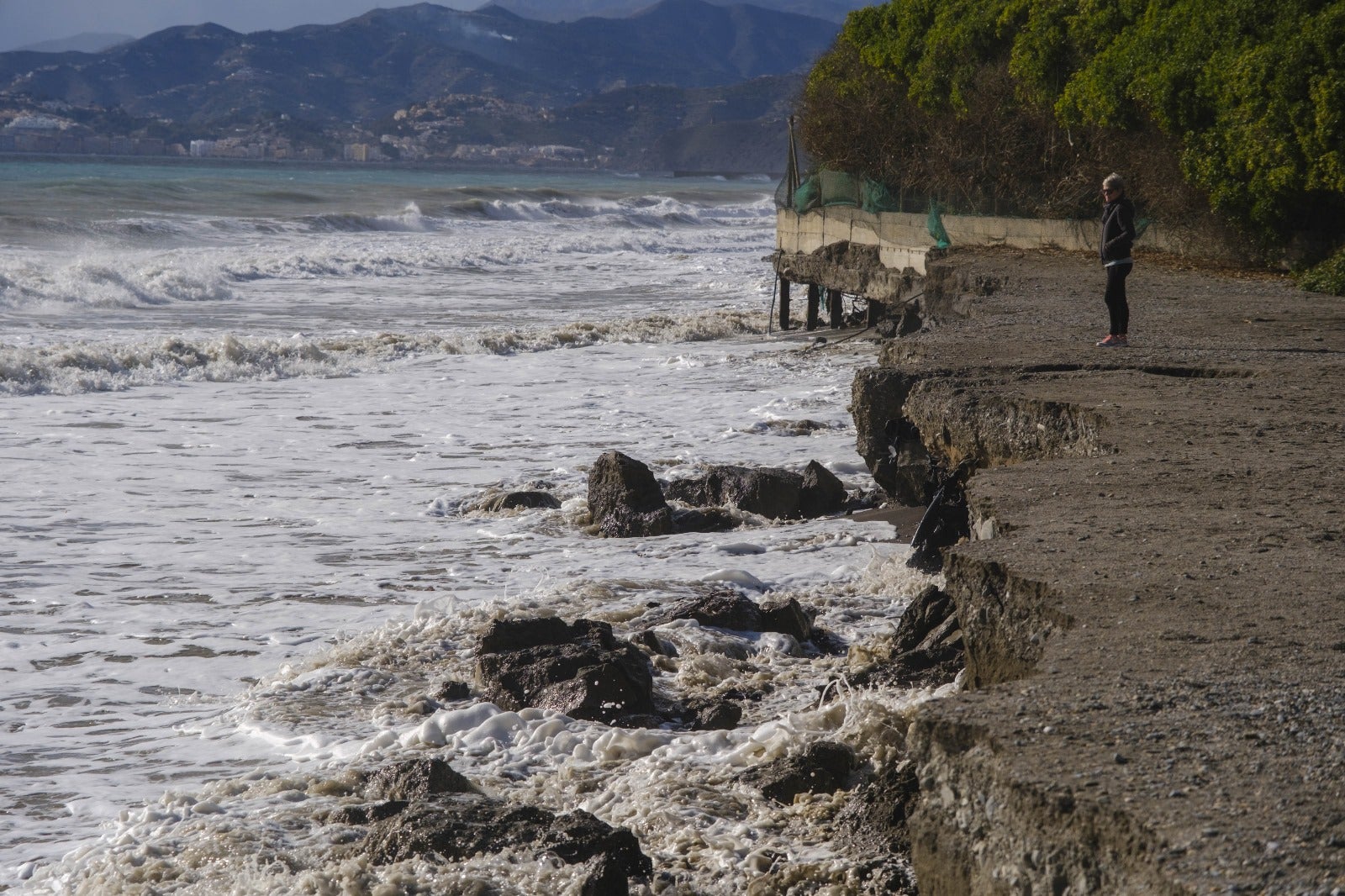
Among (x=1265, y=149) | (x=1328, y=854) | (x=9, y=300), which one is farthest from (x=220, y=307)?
(x=1328, y=854)

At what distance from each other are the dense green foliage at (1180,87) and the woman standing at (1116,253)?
4.49 metres

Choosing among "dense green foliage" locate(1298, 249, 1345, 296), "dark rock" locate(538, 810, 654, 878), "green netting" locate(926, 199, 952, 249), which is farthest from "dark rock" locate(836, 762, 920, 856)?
"green netting" locate(926, 199, 952, 249)

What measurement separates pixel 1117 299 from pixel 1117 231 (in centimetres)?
97

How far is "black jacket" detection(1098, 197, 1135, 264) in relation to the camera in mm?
9867

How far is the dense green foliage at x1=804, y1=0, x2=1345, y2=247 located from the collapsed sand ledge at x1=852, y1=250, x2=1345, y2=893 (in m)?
6.59

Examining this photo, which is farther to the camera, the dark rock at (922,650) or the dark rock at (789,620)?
the dark rock at (789,620)

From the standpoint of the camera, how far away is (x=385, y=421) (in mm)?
13844

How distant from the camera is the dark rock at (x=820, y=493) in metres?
9.89

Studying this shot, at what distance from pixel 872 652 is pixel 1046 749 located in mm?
3518

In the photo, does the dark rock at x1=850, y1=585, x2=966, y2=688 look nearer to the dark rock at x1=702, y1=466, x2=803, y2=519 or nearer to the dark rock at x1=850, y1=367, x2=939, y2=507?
the dark rock at x1=850, y1=367, x2=939, y2=507

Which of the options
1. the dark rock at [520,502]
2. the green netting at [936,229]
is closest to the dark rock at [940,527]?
the dark rock at [520,502]

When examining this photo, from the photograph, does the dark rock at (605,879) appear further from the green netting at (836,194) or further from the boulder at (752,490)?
the green netting at (836,194)

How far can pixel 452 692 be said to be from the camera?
6.02 meters

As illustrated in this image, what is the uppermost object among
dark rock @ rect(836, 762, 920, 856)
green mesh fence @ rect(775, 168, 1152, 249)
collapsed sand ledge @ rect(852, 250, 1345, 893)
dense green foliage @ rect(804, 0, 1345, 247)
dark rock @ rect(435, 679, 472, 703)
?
dense green foliage @ rect(804, 0, 1345, 247)
